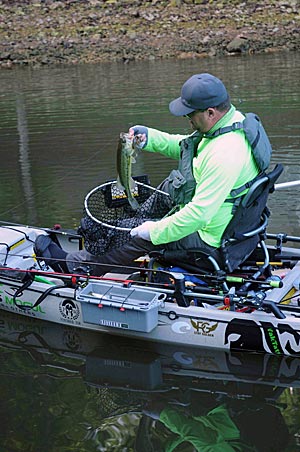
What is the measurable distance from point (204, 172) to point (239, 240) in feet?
2.33

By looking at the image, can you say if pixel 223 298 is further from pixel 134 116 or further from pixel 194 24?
pixel 194 24

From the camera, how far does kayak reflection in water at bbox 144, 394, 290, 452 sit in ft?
16.8

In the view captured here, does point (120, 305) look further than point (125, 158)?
No

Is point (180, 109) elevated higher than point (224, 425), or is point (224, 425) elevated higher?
point (180, 109)

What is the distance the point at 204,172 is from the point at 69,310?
1927 millimetres

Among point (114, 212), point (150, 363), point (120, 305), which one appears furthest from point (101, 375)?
point (114, 212)

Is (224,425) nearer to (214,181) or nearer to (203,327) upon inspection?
(203,327)

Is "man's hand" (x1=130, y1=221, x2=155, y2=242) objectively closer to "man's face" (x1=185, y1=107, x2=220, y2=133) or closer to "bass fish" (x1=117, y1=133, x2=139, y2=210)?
"bass fish" (x1=117, y1=133, x2=139, y2=210)

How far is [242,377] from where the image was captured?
6.02m

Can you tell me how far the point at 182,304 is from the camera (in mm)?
6211

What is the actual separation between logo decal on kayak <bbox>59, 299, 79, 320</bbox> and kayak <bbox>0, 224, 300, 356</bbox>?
0.4 inches

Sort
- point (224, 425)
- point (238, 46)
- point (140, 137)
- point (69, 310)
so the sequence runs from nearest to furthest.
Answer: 1. point (224, 425)
2. point (140, 137)
3. point (69, 310)
4. point (238, 46)

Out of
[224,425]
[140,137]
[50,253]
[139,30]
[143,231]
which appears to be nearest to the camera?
[224,425]

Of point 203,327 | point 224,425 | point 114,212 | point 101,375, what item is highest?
point 114,212
